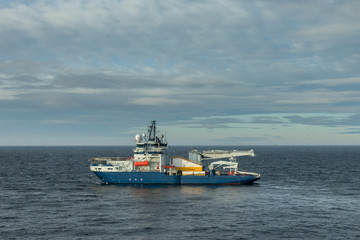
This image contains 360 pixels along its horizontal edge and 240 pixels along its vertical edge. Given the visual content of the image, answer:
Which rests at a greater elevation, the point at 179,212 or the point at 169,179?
the point at 169,179

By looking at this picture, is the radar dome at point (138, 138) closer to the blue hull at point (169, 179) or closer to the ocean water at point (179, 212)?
the blue hull at point (169, 179)

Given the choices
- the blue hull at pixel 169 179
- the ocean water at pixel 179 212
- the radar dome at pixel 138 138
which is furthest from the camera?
the radar dome at pixel 138 138

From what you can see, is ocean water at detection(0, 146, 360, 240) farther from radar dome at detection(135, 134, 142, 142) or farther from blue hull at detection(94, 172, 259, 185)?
radar dome at detection(135, 134, 142, 142)

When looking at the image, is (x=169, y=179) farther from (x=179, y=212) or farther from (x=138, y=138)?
(x=179, y=212)

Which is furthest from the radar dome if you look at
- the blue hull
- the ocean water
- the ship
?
the ocean water

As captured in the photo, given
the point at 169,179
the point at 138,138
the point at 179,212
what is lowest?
the point at 179,212

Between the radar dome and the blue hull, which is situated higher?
the radar dome

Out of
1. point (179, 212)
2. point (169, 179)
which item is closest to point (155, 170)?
point (169, 179)

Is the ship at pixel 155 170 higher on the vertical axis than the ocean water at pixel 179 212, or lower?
higher

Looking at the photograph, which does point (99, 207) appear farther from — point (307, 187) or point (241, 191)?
point (307, 187)

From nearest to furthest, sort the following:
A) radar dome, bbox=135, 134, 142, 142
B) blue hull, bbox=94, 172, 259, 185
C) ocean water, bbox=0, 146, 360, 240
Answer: ocean water, bbox=0, 146, 360, 240, blue hull, bbox=94, 172, 259, 185, radar dome, bbox=135, 134, 142, 142

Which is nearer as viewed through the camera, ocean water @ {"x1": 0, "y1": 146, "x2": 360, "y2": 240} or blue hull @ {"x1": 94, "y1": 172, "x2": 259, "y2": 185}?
ocean water @ {"x1": 0, "y1": 146, "x2": 360, "y2": 240}

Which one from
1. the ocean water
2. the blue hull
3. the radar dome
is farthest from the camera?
the radar dome

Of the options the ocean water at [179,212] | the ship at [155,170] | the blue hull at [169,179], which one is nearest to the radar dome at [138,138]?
the ship at [155,170]
